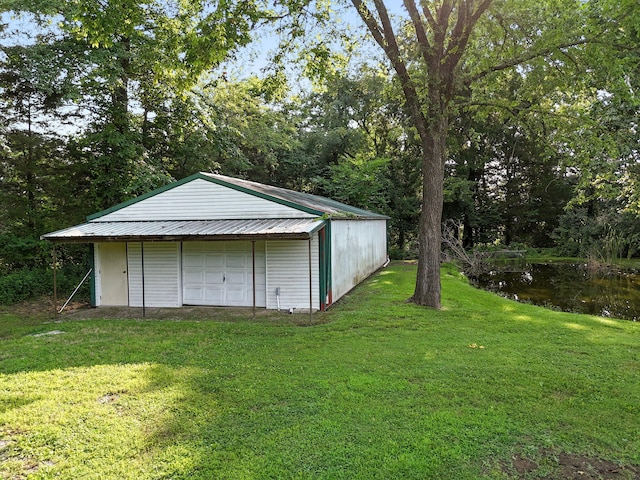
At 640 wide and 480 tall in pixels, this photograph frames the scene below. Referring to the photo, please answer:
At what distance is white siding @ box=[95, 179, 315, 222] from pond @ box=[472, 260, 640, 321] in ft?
32.3

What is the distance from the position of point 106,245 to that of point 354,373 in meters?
9.31

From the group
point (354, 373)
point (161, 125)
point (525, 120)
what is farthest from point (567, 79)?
point (161, 125)

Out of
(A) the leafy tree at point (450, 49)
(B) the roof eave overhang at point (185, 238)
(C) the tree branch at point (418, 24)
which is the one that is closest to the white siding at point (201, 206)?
(B) the roof eave overhang at point (185, 238)

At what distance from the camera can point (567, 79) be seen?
33.1ft

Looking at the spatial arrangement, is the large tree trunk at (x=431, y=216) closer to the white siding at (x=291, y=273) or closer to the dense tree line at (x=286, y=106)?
the dense tree line at (x=286, y=106)

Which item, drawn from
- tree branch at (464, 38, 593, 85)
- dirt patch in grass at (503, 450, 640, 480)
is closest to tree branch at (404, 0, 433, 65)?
tree branch at (464, 38, 593, 85)

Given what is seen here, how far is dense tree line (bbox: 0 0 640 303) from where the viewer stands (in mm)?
9203

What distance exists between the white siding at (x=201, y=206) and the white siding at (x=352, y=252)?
157cm

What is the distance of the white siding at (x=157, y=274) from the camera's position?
447 inches

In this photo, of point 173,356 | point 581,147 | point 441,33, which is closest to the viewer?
point 173,356

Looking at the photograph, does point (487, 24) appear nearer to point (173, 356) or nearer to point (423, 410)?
point (423, 410)

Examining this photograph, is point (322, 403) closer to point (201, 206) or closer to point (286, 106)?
point (201, 206)

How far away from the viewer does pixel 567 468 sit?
3.42 m

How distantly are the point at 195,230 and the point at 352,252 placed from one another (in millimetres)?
5376
